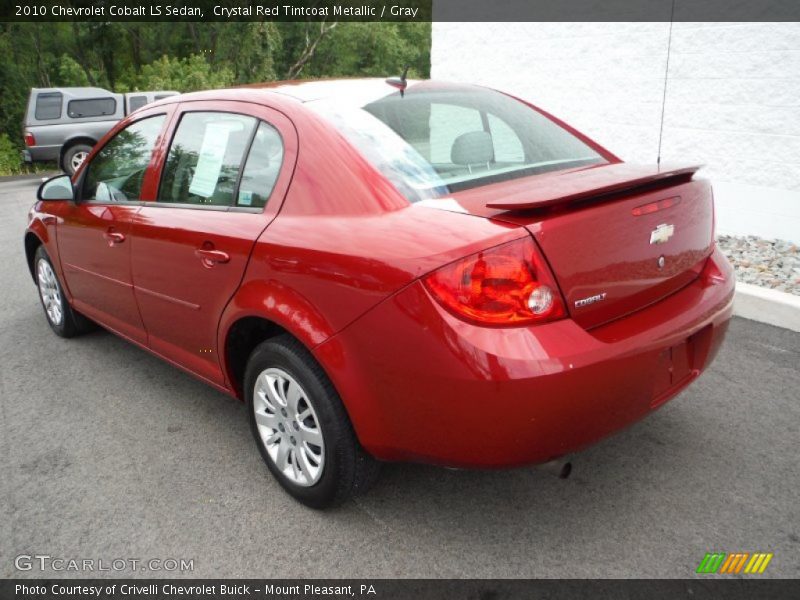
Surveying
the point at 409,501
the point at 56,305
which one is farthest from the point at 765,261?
the point at 56,305

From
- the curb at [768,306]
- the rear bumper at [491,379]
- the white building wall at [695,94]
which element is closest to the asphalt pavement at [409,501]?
the rear bumper at [491,379]

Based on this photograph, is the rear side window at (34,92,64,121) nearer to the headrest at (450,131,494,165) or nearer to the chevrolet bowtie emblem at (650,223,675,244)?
the headrest at (450,131,494,165)

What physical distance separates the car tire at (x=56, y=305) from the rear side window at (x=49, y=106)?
13.3m

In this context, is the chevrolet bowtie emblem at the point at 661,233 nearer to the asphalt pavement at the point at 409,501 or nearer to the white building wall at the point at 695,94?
the asphalt pavement at the point at 409,501

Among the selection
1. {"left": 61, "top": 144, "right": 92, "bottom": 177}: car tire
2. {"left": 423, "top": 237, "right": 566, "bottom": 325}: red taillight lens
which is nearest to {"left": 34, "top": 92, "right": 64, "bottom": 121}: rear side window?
{"left": 61, "top": 144, "right": 92, "bottom": 177}: car tire

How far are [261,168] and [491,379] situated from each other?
1395 mm

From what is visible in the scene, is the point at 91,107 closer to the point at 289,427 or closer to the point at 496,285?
the point at 289,427

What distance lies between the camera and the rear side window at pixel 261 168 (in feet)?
8.96

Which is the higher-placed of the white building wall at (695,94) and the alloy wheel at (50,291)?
the white building wall at (695,94)

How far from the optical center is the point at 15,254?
792 centimetres

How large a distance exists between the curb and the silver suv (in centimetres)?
1528

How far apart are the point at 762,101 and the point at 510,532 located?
17.8 ft

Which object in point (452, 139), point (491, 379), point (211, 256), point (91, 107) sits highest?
point (452, 139)

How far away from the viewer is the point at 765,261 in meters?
5.70
